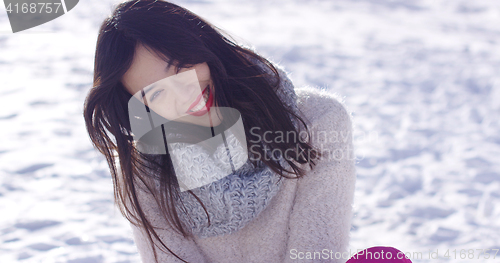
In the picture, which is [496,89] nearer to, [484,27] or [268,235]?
[484,27]

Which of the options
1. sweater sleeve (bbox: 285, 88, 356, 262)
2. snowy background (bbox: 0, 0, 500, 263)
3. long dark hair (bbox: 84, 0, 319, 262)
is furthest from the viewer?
snowy background (bbox: 0, 0, 500, 263)

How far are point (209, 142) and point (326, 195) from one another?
1.05ft

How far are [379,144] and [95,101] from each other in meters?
1.64

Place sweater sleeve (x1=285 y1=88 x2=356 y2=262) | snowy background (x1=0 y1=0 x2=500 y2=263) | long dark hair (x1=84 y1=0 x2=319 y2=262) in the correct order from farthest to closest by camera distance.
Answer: snowy background (x1=0 y1=0 x2=500 y2=263), sweater sleeve (x1=285 y1=88 x2=356 y2=262), long dark hair (x1=84 y1=0 x2=319 y2=262)

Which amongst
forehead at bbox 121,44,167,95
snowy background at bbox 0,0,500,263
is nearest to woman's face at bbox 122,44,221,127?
forehead at bbox 121,44,167,95

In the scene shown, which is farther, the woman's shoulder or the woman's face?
the woman's shoulder

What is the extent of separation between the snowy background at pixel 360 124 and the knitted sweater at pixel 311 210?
1.48 ft

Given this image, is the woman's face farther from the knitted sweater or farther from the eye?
the knitted sweater

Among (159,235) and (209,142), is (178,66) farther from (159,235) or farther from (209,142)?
(159,235)

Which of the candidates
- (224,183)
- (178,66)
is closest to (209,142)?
(224,183)

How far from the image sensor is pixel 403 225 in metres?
1.55

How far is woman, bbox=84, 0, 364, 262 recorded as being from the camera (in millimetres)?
875

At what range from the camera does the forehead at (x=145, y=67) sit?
2.83 ft

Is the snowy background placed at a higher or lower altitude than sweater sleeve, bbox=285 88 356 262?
higher
